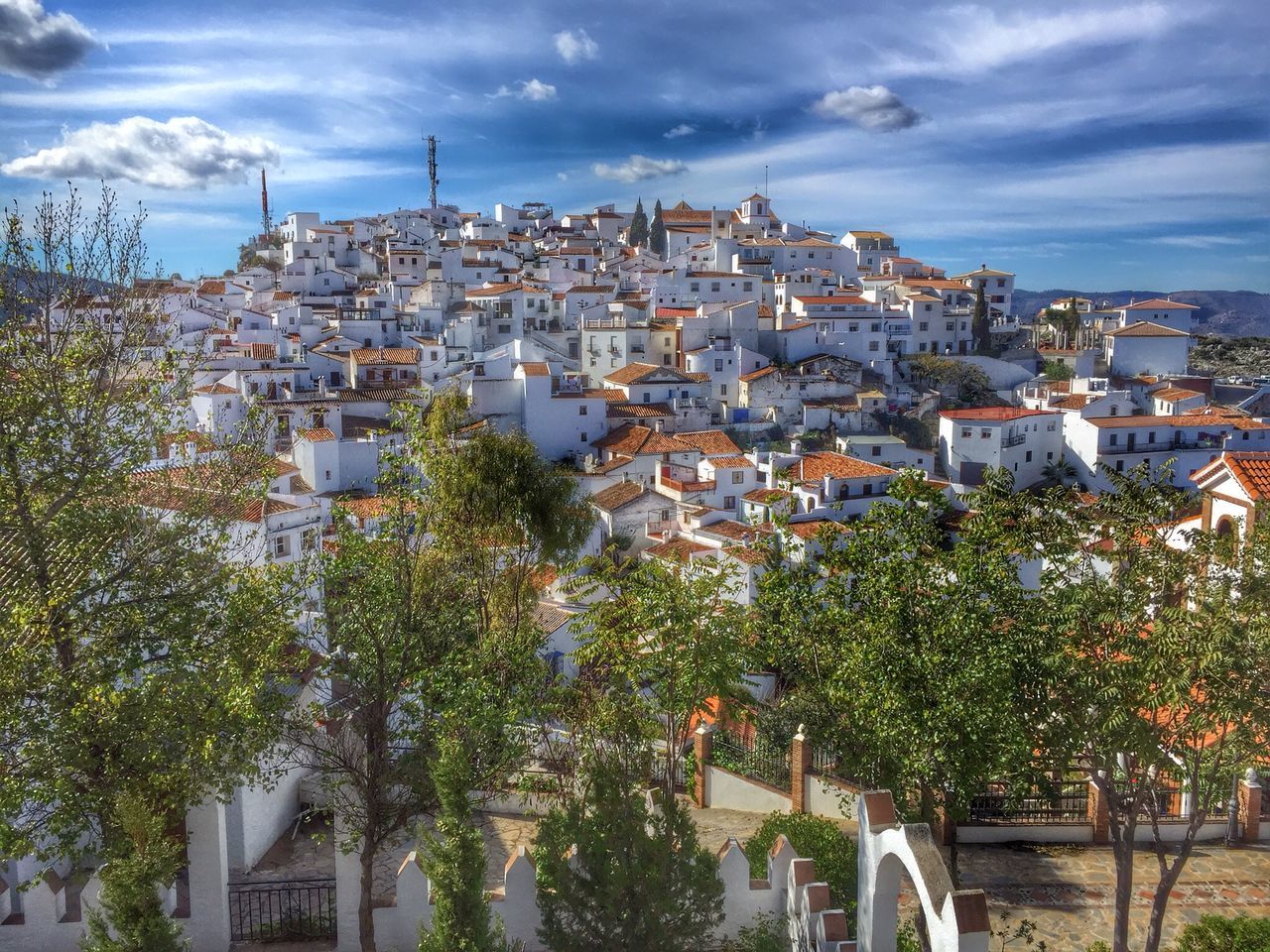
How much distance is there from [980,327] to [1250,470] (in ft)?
199

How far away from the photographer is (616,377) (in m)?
55.3

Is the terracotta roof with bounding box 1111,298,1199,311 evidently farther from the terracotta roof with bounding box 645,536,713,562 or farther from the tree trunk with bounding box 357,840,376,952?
the tree trunk with bounding box 357,840,376,952

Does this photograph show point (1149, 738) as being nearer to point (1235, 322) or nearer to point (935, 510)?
point (935, 510)

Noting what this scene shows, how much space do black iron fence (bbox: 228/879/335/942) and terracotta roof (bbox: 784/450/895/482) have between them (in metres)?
30.1

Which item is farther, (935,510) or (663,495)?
(663,495)

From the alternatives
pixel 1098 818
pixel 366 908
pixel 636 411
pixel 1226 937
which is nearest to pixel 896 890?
pixel 1226 937

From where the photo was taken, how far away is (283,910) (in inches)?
445

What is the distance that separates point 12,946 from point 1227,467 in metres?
20.6

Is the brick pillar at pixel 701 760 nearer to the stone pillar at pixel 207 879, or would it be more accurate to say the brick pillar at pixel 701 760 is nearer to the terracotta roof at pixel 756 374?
the stone pillar at pixel 207 879

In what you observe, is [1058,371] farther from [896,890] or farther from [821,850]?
[896,890]

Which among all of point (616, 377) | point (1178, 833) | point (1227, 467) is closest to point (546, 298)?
point (616, 377)

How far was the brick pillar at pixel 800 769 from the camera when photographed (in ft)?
48.8

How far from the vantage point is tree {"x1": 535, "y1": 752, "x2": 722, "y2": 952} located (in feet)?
28.6

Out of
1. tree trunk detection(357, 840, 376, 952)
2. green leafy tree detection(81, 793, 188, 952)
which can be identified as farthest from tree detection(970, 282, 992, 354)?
green leafy tree detection(81, 793, 188, 952)
